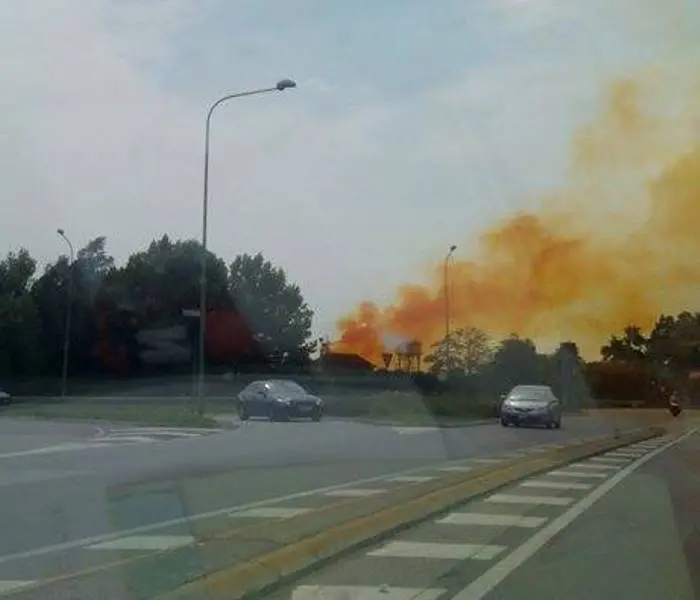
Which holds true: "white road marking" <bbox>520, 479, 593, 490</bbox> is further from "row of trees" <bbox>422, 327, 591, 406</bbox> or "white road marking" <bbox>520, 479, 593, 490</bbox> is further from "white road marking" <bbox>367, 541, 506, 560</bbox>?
"row of trees" <bbox>422, 327, 591, 406</bbox>

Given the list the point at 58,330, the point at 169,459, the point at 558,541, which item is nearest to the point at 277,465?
the point at 169,459

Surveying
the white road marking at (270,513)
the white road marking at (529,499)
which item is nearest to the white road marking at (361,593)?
the white road marking at (270,513)

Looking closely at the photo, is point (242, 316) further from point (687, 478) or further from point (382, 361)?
point (687, 478)

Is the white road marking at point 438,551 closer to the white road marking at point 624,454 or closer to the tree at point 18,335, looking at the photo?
the white road marking at point 624,454

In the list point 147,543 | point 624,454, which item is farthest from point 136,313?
point 147,543

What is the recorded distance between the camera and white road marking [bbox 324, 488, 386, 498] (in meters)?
16.0

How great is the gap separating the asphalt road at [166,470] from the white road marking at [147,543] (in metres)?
0.09

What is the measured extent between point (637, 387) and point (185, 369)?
35737 millimetres

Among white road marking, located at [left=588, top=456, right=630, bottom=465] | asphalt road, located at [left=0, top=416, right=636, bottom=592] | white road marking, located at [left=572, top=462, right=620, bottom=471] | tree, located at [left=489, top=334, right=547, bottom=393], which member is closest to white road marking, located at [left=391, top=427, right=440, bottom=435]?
asphalt road, located at [left=0, top=416, right=636, bottom=592]

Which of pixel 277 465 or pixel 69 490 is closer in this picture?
pixel 69 490

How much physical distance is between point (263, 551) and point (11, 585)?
2140 mm

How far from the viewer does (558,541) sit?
41.1 ft

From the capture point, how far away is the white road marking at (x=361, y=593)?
30.4 ft

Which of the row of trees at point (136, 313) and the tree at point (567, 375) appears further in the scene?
the row of trees at point (136, 313)
